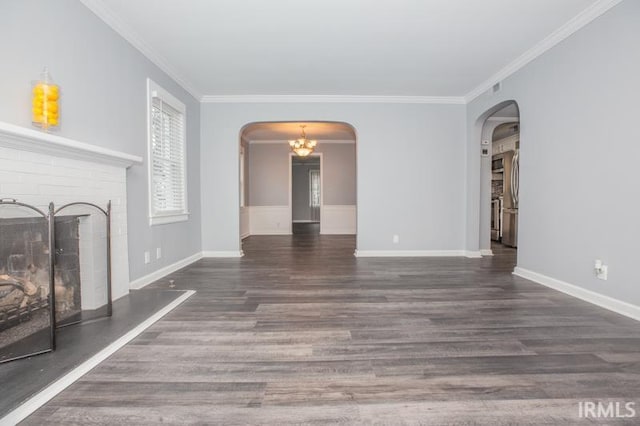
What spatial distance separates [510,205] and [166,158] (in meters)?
6.24

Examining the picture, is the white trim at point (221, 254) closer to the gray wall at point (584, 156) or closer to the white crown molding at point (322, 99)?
the white crown molding at point (322, 99)

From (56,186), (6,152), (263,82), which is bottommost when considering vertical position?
(56,186)

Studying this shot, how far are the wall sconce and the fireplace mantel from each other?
12cm

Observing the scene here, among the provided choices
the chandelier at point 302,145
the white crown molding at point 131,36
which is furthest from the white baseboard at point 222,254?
the chandelier at point 302,145

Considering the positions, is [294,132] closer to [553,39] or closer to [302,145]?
[302,145]

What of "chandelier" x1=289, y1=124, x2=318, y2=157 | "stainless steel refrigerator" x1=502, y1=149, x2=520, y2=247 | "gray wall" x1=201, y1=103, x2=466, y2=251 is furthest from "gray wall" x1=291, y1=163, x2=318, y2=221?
"gray wall" x1=201, y1=103, x2=466, y2=251

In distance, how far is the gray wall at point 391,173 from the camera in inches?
215

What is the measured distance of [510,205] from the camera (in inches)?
252

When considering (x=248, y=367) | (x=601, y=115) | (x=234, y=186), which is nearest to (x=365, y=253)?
(x=234, y=186)

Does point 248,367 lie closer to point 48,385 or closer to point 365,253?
point 48,385

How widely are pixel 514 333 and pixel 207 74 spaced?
454cm

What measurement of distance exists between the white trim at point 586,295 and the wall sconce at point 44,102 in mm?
4605

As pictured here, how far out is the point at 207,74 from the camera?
4391 millimetres

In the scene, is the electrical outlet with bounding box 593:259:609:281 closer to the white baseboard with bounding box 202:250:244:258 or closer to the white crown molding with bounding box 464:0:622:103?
the white crown molding with bounding box 464:0:622:103
